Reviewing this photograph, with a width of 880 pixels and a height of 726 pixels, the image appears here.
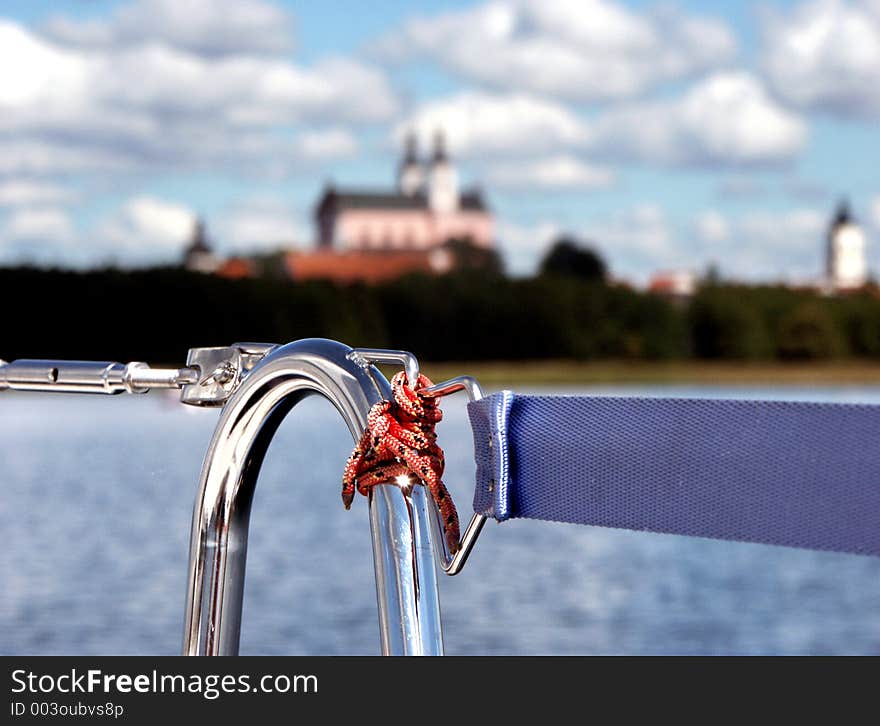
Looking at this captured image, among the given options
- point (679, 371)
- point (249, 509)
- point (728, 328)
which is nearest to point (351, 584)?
point (249, 509)

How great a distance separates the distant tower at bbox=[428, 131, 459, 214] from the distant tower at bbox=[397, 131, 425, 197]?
7.72ft

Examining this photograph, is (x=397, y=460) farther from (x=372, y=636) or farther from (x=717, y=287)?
(x=717, y=287)

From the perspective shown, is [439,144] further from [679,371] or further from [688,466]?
[688,466]

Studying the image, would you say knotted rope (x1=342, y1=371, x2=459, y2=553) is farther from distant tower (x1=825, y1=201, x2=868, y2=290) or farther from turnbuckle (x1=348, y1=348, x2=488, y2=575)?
distant tower (x1=825, y1=201, x2=868, y2=290)

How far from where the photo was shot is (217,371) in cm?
94

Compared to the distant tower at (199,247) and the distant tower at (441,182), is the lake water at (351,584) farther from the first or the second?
the distant tower at (441,182)

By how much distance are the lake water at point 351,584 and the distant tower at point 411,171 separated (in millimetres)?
76162

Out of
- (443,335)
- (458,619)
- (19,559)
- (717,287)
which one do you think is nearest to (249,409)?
(458,619)

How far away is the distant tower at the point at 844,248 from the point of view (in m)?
104

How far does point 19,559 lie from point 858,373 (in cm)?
4551

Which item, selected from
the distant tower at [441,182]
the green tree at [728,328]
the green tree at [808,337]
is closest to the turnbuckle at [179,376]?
the green tree at [728,328]

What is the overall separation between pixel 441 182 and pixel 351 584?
82595 mm

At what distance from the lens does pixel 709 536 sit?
0.70m

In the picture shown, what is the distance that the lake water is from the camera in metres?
13.9
